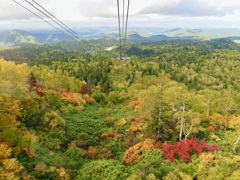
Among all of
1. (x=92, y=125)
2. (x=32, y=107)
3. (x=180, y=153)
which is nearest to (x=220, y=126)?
(x=180, y=153)

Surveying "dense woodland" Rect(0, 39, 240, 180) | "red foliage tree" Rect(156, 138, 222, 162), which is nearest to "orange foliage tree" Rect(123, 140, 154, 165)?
"dense woodland" Rect(0, 39, 240, 180)

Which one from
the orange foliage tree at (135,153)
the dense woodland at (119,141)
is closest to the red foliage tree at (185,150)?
the dense woodland at (119,141)

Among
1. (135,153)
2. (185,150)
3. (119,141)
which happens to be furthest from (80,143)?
(185,150)

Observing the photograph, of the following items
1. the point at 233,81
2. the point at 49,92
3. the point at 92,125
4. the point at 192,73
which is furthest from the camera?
the point at 192,73

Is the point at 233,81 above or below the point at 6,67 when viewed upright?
below

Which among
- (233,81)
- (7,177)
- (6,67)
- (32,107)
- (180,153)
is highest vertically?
(6,67)

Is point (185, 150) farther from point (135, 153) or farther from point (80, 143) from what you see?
point (80, 143)

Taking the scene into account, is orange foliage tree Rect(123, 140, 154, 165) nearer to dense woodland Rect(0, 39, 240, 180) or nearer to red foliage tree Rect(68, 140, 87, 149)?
dense woodland Rect(0, 39, 240, 180)

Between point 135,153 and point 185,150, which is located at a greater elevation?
point 185,150

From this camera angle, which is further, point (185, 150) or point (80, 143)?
point (80, 143)

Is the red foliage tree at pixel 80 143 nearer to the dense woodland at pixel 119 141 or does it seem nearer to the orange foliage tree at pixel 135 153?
the dense woodland at pixel 119 141

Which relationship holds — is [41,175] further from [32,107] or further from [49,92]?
[49,92]
